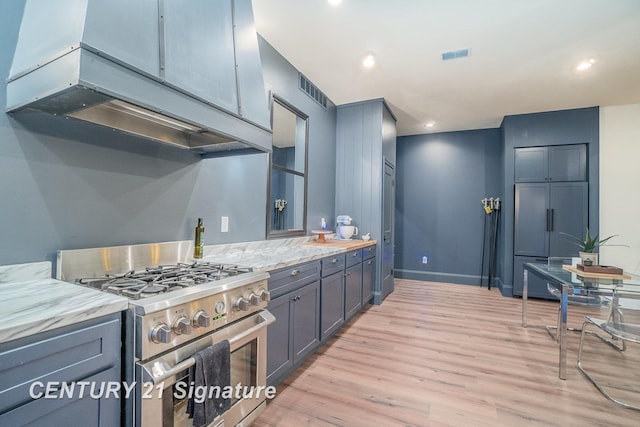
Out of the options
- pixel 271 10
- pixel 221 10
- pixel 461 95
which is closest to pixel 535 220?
pixel 461 95

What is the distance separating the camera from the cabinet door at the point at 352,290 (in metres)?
3.10

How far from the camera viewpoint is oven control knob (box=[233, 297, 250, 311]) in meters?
1.48

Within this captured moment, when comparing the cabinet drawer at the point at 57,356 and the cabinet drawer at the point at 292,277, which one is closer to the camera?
the cabinet drawer at the point at 57,356

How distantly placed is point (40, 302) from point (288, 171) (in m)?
2.52

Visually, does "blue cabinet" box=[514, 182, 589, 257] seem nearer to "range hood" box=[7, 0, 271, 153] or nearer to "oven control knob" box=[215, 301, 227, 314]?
"range hood" box=[7, 0, 271, 153]

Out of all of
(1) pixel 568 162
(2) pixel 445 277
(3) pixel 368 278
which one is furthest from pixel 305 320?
(1) pixel 568 162

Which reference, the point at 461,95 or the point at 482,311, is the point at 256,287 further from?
A: the point at 461,95

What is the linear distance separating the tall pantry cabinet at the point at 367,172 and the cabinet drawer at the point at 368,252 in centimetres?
18

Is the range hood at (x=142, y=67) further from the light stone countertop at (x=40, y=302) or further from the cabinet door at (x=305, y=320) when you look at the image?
the cabinet door at (x=305, y=320)

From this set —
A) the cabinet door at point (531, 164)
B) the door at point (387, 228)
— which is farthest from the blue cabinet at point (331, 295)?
the cabinet door at point (531, 164)

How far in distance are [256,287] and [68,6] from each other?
4.64 ft

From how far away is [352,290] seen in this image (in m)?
3.28

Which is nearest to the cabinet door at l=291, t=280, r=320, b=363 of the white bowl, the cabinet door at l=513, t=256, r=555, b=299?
the white bowl

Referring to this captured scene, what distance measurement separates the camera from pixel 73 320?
899 millimetres
